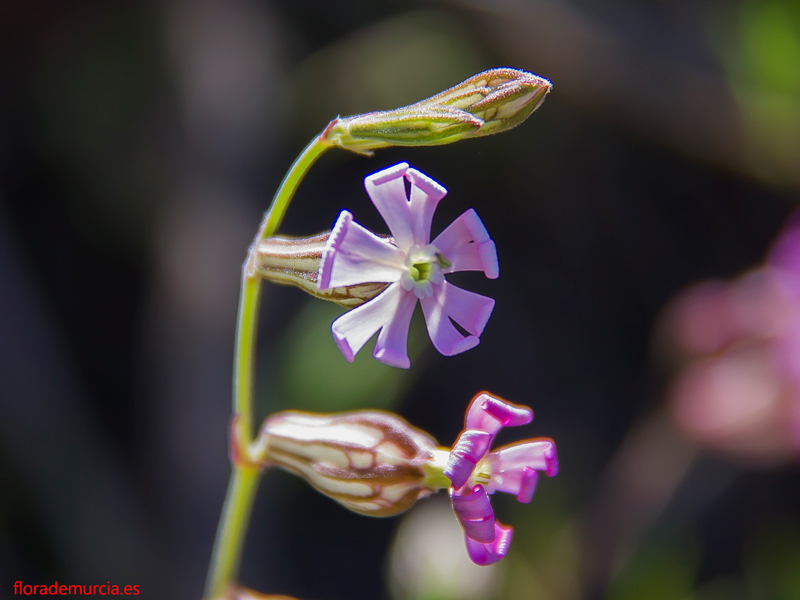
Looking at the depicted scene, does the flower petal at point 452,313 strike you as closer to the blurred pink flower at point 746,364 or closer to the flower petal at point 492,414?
the flower petal at point 492,414

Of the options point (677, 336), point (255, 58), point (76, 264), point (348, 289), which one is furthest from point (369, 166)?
point (348, 289)

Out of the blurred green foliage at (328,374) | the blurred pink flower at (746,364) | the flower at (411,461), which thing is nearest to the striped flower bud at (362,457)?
the flower at (411,461)

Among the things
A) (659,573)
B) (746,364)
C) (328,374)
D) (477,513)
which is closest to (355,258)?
(477,513)

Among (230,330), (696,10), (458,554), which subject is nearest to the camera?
(458,554)

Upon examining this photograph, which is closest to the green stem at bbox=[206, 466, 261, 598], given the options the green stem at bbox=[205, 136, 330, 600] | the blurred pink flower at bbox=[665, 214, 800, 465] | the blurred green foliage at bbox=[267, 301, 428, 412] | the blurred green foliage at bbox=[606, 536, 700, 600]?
the green stem at bbox=[205, 136, 330, 600]

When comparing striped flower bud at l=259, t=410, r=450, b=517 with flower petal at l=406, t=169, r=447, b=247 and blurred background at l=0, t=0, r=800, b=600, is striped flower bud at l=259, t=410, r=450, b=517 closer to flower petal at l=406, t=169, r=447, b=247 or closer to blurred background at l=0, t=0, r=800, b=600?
flower petal at l=406, t=169, r=447, b=247

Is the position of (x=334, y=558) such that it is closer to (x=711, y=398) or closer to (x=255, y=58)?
(x=711, y=398)
